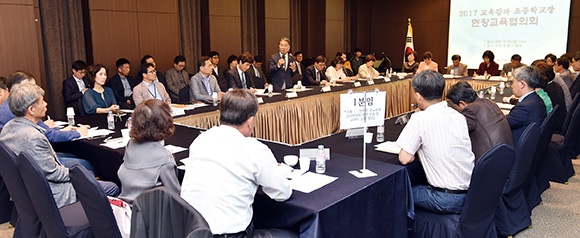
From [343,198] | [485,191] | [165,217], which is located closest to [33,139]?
[165,217]

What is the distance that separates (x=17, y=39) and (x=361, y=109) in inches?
175

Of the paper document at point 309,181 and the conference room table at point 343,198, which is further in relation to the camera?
the paper document at point 309,181

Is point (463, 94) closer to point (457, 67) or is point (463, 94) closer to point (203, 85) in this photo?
point (203, 85)

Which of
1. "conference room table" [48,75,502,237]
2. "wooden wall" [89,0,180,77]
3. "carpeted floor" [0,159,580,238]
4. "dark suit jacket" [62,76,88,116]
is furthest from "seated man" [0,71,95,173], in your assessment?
"wooden wall" [89,0,180,77]

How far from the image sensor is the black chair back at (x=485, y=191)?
221cm

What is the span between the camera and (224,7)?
8.54m

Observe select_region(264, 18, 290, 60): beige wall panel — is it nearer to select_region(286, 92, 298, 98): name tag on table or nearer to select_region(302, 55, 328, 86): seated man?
select_region(302, 55, 328, 86): seated man

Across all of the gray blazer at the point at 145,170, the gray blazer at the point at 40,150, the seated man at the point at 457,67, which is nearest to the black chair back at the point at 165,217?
the gray blazer at the point at 145,170

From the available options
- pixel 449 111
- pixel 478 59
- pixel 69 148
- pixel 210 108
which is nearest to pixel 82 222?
pixel 69 148

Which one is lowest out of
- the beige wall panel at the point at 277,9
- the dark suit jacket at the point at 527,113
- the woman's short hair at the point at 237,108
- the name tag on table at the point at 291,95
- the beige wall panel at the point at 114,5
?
the name tag on table at the point at 291,95

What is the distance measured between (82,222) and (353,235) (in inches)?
55.4

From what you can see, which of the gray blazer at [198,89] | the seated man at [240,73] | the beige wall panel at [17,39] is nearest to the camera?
the beige wall panel at [17,39]

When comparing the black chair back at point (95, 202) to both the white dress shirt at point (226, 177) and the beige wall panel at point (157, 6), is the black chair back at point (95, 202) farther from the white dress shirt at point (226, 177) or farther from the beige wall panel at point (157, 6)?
the beige wall panel at point (157, 6)

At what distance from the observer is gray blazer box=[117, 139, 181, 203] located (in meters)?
2.15
